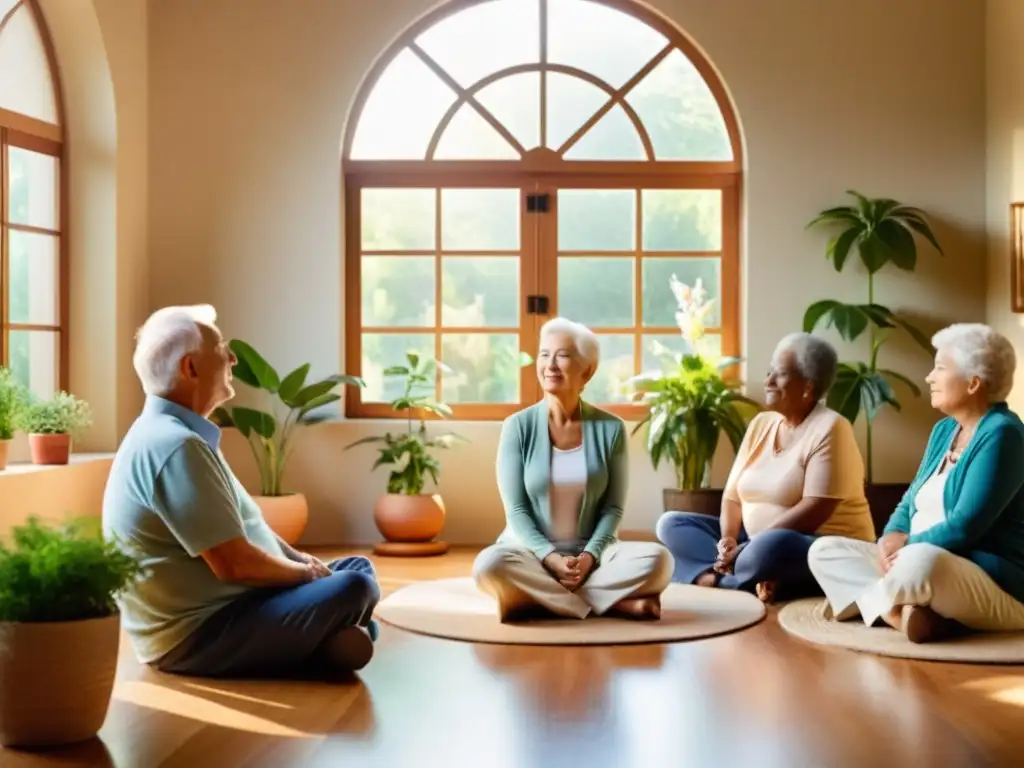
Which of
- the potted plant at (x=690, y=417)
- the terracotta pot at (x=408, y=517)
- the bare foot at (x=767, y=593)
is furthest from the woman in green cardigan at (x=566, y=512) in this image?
the terracotta pot at (x=408, y=517)

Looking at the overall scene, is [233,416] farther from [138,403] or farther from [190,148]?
[190,148]

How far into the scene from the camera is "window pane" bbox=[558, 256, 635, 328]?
7223 mm

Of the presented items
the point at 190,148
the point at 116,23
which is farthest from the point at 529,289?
the point at 116,23

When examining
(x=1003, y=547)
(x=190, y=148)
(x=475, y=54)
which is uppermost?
(x=475, y=54)

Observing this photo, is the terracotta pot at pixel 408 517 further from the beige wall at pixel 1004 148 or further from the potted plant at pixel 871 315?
the beige wall at pixel 1004 148

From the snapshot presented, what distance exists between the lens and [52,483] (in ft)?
19.0

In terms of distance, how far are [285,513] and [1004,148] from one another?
3972 mm

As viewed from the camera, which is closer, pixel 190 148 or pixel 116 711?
pixel 116 711

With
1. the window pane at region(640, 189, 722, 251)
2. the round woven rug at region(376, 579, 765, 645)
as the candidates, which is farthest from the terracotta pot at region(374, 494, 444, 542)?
the window pane at region(640, 189, 722, 251)

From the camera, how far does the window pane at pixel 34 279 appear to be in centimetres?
619

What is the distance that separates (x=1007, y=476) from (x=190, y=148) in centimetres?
452

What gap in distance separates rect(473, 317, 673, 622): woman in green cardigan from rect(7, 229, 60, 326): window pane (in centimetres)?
262

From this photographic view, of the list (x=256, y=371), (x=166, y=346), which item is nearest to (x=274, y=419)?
(x=256, y=371)

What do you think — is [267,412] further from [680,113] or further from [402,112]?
[680,113]
